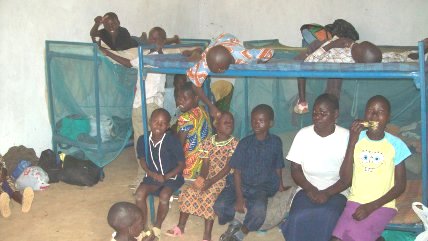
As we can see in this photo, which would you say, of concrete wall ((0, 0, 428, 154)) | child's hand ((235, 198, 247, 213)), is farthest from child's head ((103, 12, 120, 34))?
child's hand ((235, 198, 247, 213))

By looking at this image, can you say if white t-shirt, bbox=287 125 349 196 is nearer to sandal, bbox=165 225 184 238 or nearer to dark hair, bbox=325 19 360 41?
sandal, bbox=165 225 184 238

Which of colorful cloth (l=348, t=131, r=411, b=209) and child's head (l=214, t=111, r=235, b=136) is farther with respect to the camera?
child's head (l=214, t=111, r=235, b=136)

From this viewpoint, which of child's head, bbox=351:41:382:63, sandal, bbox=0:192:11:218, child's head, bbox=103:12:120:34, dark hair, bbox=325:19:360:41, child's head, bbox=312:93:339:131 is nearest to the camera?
child's head, bbox=351:41:382:63

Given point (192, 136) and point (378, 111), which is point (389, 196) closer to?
point (378, 111)

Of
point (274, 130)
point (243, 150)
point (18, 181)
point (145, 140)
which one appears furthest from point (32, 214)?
point (274, 130)

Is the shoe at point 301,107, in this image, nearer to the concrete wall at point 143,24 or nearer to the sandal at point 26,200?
the sandal at point 26,200

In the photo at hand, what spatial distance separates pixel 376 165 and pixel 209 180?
1210 mm

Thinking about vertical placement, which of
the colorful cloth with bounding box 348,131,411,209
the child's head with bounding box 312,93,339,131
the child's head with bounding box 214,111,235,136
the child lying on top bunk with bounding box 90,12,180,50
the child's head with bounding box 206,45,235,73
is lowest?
the colorful cloth with bounding box 348,131,411,209

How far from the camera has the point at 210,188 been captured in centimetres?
375

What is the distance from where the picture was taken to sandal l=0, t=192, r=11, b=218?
13.7ft

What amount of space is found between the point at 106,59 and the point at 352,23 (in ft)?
12.6

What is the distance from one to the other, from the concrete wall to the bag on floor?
466 mm

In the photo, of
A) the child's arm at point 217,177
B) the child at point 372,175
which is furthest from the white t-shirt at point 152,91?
the child at point 372,175

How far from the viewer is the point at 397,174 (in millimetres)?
3088
